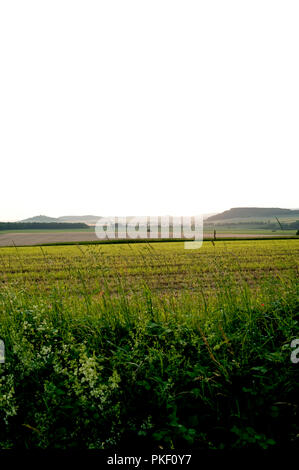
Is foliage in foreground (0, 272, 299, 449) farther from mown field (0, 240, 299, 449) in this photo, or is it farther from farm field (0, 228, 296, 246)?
farm field (0, 228, 296, 246)

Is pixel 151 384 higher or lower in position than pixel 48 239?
higher

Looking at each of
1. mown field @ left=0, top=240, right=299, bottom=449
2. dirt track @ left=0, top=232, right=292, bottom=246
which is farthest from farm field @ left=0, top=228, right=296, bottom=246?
mown field @ left=0, top=240, right=299, bottom=449

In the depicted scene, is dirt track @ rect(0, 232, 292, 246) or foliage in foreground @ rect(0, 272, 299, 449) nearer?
foliage in foreground @ rect(0, 272, 299, 449)

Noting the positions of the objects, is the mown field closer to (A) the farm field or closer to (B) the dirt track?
(A) the farm field

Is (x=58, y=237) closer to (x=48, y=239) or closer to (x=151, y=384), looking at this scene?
(x=48, y=239)

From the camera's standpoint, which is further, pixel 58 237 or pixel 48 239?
pixel 58 237

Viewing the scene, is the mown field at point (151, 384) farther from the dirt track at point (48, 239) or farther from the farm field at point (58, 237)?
the dirt track at point (48, 239)

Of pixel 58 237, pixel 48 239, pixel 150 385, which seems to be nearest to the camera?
pixel 150 385

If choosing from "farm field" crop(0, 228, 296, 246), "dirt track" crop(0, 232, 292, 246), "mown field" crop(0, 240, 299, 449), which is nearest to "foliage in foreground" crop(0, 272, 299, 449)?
"mown field" crop(0, 240, 299, 449)

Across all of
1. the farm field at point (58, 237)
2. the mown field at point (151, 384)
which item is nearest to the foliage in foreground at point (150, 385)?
the mown field at point (151, 384)

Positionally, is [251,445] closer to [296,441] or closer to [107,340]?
[296,441]

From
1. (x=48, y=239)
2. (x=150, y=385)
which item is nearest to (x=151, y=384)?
(x=150, y=385)

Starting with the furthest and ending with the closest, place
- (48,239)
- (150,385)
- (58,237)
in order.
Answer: (58,237) → (48,239) → (150,385)

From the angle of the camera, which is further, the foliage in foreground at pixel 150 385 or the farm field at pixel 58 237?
the farm field at pixel 58 237
